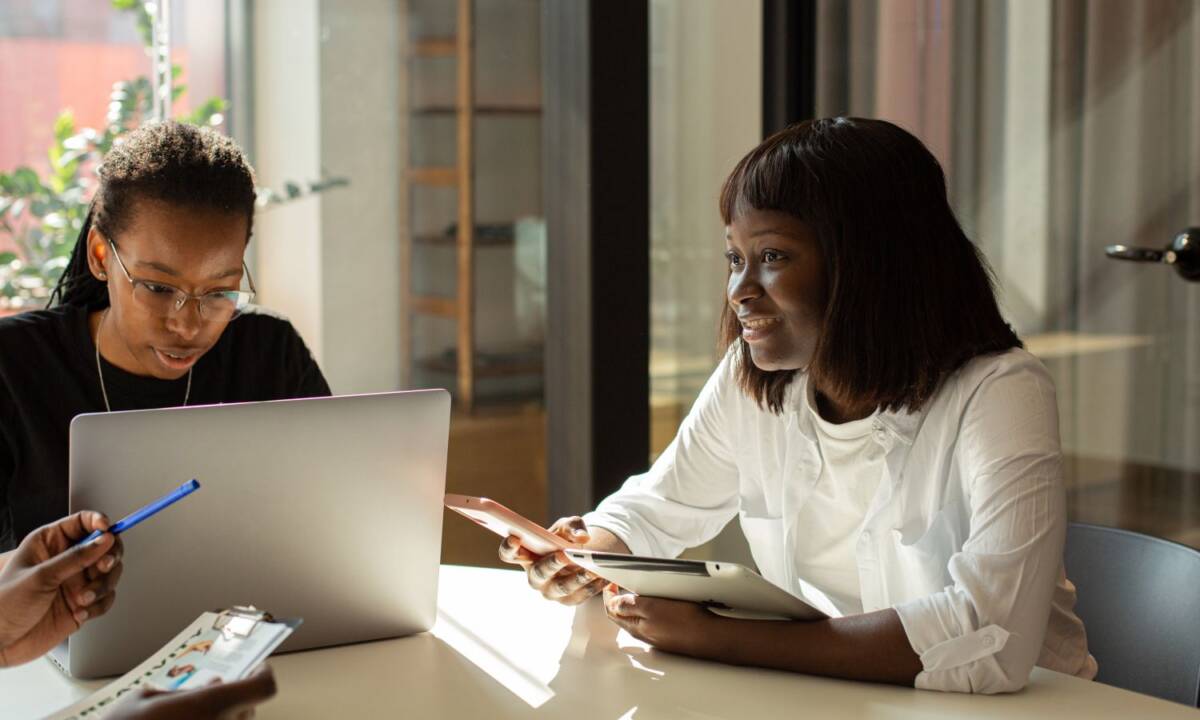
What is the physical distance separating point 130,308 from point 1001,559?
113cm

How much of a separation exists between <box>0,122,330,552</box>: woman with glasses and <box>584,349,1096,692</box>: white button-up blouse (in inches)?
24.2

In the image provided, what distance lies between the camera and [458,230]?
9.53 feet

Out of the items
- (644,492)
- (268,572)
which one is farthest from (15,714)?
(644,492)

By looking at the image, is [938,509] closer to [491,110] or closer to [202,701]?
[202,701]

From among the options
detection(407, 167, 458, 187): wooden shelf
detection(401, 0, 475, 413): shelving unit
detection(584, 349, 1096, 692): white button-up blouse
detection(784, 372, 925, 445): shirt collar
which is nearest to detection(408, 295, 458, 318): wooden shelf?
detection(401, 0, 475, 413): shelving unit

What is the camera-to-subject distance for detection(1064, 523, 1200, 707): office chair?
4.98 ft

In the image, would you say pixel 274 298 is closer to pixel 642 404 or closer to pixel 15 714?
pixel 642 404

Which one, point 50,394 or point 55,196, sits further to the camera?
point 55,196

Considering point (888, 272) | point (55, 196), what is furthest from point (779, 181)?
point (55, 196)

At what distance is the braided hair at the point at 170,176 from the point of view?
1.65 metres

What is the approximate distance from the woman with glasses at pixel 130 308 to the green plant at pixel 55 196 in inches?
33.0

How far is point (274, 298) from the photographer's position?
8.93ft

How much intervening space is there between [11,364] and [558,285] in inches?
50.5

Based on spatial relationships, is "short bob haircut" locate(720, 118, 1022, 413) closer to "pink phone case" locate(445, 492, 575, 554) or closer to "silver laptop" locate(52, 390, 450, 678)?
"pink phone case" locate(445, 492, 575, 554)
